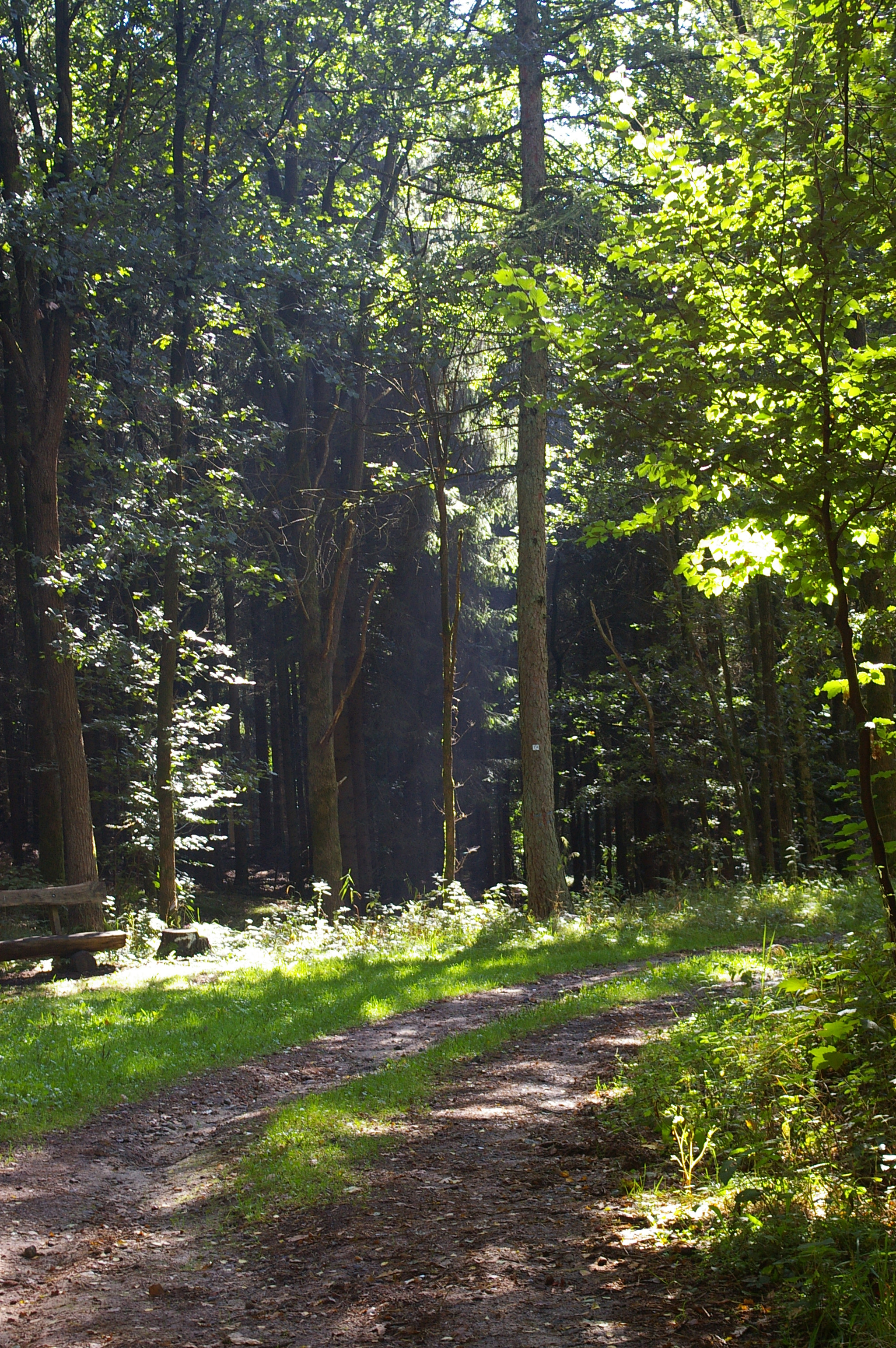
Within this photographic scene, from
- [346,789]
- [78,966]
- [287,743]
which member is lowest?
[78,966]

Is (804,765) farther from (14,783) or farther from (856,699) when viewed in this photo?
(14,783)

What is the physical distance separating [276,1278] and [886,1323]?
214cm

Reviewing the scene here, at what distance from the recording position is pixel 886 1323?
8.75 ft

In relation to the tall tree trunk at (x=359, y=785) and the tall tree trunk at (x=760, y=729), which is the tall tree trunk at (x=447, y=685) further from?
the tall tree trunk at (x=359, y=785)

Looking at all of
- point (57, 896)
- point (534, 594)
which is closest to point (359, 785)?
point (534, 594)

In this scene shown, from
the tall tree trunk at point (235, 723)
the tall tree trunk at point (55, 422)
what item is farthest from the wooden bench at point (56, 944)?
the tall tree trunk at point (235, 723)

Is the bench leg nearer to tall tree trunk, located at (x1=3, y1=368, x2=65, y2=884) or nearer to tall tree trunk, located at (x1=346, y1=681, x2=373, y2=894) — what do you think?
tall tree trunk, located at (x1=3, y1=368, x2=65, y2=884)

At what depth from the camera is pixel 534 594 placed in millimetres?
13945

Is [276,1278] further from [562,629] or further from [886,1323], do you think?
[562,629]

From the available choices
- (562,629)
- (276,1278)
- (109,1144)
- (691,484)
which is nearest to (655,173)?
(691,484)

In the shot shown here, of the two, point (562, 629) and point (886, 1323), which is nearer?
point (886, 1323)

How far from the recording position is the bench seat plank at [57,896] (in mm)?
11397

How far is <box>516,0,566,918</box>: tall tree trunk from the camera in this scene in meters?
13.7

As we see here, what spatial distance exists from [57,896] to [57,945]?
3.36ft
